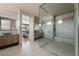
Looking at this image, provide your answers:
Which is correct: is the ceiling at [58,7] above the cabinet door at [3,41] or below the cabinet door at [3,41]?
above

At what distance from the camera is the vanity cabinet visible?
4.22 metres

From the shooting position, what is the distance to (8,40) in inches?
181

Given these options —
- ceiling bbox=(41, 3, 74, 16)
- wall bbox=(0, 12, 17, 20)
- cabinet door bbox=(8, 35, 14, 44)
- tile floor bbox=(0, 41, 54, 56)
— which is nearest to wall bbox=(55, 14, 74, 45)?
ceiling bbox=(41, 3, 74, 16)

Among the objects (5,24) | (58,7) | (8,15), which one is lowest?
(5,24)

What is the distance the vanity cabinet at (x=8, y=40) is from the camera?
4220mm

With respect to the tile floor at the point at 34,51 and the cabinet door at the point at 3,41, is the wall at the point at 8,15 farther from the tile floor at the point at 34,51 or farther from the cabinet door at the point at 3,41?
the tile floor at the point at 34,51

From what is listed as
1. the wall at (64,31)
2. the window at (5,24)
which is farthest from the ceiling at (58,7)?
the window at (5,24)

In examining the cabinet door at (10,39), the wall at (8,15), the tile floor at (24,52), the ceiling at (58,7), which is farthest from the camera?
the wall at (8,15)

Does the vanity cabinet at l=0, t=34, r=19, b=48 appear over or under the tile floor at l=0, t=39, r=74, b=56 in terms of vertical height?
over

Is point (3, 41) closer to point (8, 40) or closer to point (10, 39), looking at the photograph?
point (8, 40)

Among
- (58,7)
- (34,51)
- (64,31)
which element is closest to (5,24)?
(34,51)

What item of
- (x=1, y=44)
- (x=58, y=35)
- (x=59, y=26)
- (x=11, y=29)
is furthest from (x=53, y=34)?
(x=1, y=44)

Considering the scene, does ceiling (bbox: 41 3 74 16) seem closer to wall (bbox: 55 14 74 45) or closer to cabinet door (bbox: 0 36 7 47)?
wall (bbox: 55 14 74 45)

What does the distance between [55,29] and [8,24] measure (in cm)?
395
